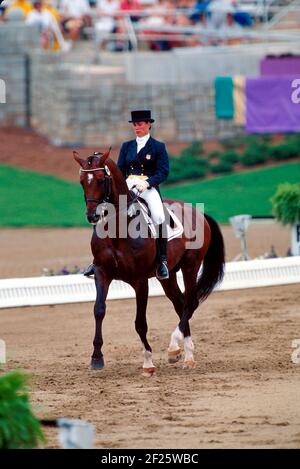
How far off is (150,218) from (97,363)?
145 centimetres

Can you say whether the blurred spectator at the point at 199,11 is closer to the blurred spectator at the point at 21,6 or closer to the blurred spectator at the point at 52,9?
the blurred spectator at the point at 52,9

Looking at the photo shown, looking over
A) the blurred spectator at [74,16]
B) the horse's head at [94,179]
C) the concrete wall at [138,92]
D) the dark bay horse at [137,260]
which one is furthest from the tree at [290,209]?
the blurred spectator at [74,16]

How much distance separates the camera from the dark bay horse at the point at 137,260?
11430 millimetres

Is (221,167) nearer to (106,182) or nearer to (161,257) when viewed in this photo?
(161,257)

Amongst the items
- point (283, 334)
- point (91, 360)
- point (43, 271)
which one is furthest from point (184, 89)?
point (91, 360)

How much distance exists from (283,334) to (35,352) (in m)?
2.64

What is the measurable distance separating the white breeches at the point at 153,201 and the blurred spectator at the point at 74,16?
1755 cm

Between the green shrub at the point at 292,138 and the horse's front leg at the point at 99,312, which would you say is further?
the green shrub at the point at 292,138

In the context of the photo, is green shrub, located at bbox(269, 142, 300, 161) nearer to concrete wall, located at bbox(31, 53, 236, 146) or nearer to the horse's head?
concrete wall, located at bbox(31, 53, 236, 146)

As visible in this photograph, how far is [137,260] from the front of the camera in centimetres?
1192

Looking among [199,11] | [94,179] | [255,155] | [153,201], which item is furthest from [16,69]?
[94,179]

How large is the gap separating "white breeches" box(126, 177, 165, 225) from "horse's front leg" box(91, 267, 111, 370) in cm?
79

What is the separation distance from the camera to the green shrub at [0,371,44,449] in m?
7.46

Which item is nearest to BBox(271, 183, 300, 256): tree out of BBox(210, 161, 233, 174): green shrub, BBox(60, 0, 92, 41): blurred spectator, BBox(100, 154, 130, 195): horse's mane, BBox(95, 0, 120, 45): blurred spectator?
BBox(100, 154, 130, 195): horse's mane
